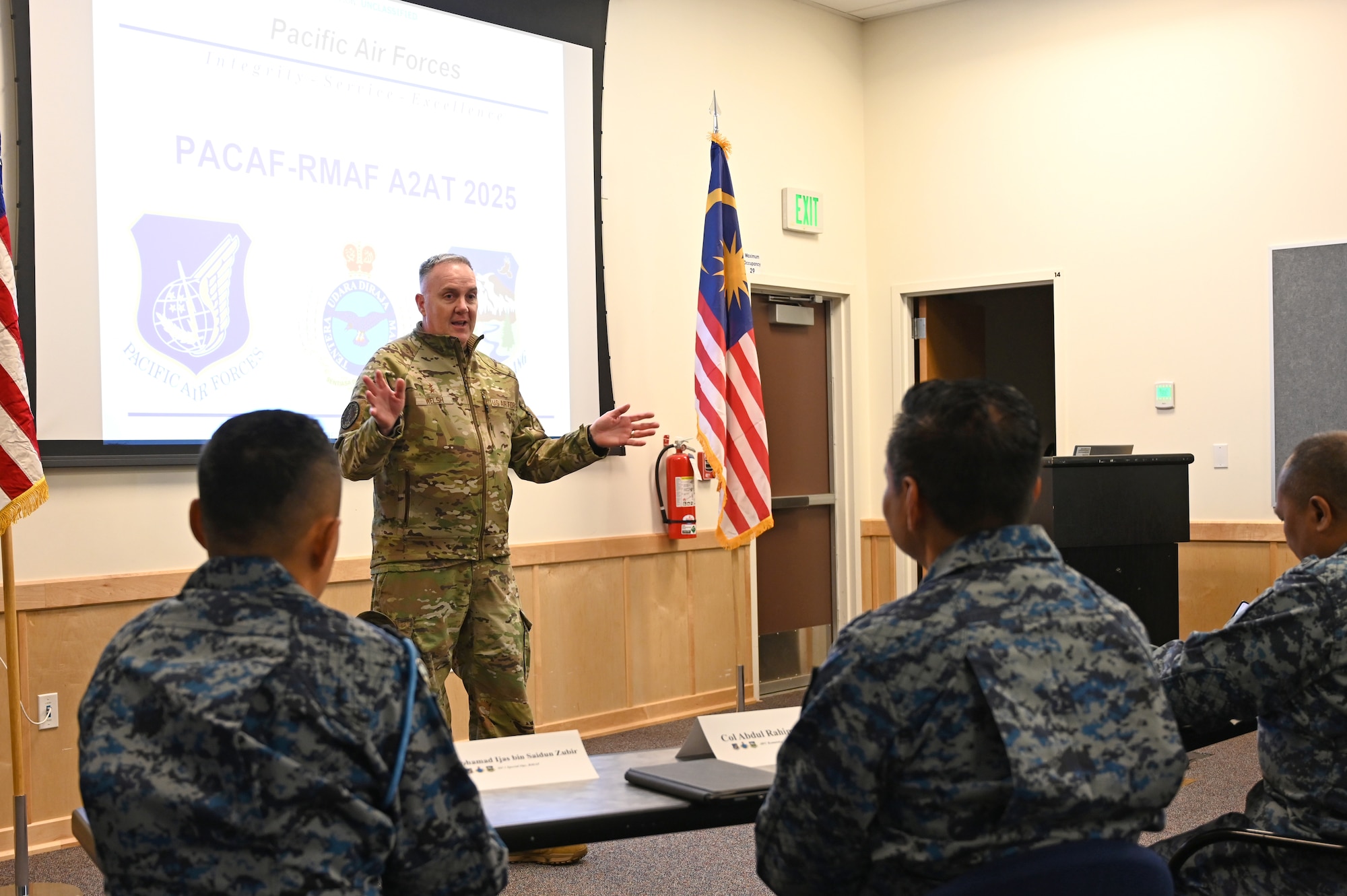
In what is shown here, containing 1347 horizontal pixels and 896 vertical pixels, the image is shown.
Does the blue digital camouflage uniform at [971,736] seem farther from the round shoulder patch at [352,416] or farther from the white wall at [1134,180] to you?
the white wall at [1134,180]

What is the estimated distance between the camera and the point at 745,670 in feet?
19.7

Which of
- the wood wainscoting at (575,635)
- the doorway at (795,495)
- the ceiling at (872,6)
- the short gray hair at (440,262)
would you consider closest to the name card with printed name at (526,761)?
the short gray hair at (440,262)

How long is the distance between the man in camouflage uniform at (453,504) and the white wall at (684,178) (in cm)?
113

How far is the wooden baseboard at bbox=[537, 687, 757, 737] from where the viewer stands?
17.1ft

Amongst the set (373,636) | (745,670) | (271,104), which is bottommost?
(745,670)

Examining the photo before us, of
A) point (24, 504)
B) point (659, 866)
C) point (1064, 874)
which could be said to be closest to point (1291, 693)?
point (1064, 874)

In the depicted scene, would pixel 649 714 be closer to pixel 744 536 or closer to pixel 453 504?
pixel 744 536

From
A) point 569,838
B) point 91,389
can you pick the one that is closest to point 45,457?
point 91,389

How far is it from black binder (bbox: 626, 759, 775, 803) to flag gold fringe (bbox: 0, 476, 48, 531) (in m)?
2.17

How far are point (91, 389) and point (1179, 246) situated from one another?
4743 millimetres

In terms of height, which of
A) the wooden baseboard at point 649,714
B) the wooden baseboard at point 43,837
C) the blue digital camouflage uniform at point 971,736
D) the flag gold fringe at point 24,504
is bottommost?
the wooden baseboard at point 649,714

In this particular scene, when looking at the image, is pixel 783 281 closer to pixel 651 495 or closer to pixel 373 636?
pixel 651 495

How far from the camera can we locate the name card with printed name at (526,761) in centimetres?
180

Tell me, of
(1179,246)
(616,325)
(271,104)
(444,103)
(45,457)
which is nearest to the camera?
(45,457)
